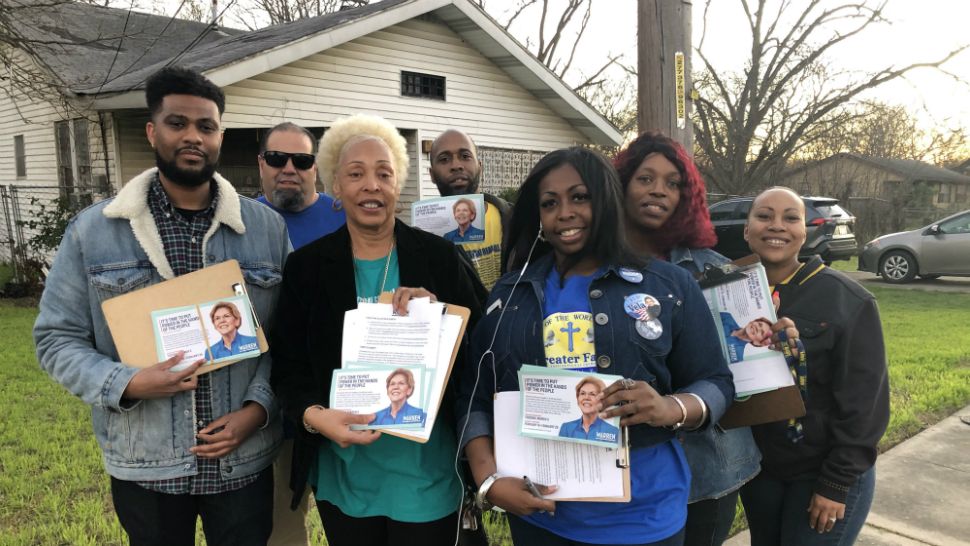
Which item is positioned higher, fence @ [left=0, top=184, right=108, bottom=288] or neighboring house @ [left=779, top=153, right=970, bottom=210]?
neighboring house @ [left=779, top=153, right=970, bottom=210]

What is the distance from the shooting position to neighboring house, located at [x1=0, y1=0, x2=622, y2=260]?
1011 cm

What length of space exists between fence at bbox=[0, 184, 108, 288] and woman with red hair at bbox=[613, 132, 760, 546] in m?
10.8

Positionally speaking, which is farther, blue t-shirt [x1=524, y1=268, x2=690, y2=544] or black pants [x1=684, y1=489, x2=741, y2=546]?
black pants [x1=684, y1=489, x2=741, y2=546]

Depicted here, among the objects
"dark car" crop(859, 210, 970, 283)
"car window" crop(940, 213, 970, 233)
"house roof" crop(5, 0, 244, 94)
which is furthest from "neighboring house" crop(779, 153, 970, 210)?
"house roof" crop(5, 0, 244, 94)

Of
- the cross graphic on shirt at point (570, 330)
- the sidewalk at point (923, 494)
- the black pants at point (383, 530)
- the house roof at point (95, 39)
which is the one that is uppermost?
the house roof at point (95, 39)

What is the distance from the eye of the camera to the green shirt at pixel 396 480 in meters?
2.04

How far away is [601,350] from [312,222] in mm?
1967

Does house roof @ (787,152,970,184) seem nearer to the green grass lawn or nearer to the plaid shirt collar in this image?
the green grass lawn

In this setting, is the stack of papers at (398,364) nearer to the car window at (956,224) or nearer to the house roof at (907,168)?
the car window at (956,224)

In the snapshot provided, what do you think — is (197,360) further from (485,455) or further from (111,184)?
(111,184)

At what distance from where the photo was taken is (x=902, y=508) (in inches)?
149

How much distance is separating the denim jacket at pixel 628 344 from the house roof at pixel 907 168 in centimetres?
2938

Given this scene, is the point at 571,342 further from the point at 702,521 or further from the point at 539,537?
the point at 702,521

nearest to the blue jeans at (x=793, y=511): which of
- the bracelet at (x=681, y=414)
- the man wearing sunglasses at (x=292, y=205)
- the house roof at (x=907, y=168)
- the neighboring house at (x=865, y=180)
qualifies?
the bracelet at (x=681, y=414)
